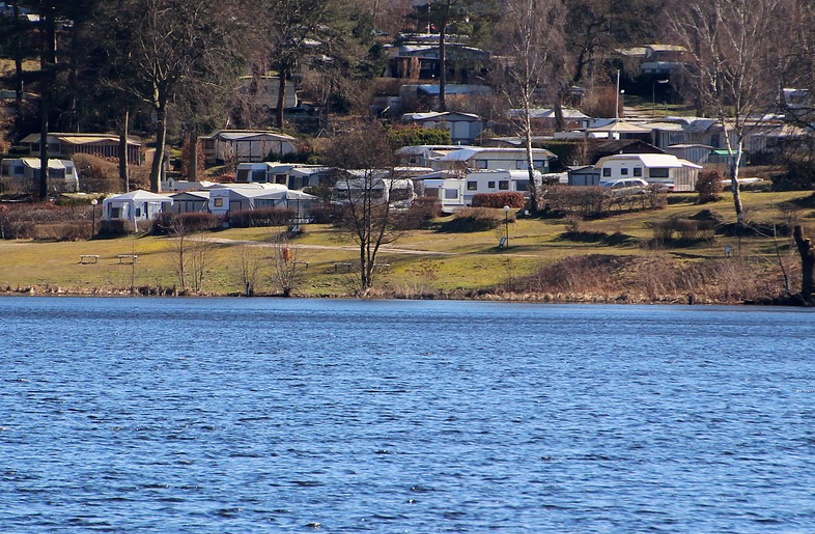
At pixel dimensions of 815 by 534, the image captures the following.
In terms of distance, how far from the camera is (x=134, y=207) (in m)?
92.1

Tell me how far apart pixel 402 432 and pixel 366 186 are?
46.1 meters

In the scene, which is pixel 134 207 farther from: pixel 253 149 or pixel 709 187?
pixel 709 187

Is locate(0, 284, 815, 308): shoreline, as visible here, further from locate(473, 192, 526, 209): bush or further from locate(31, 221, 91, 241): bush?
locate(473, 192, 526, 209): bush

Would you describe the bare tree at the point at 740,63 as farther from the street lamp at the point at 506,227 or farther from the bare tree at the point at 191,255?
the bare tree at the point at 191,255

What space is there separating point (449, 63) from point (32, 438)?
129 m

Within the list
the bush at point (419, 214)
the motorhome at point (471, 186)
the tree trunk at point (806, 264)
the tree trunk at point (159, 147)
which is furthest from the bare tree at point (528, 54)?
the tree trunk at point (159, 147)

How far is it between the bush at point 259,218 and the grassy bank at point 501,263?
4395mm

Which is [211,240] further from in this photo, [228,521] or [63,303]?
[228,521]

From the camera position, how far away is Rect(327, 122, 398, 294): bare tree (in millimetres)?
72500

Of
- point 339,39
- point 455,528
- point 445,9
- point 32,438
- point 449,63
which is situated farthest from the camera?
point 449,63

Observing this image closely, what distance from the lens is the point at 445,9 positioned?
13600 centimetres

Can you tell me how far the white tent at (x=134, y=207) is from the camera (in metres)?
91.9

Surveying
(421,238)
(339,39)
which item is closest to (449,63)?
(339,39)

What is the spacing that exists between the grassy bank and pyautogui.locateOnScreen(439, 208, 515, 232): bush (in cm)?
136
